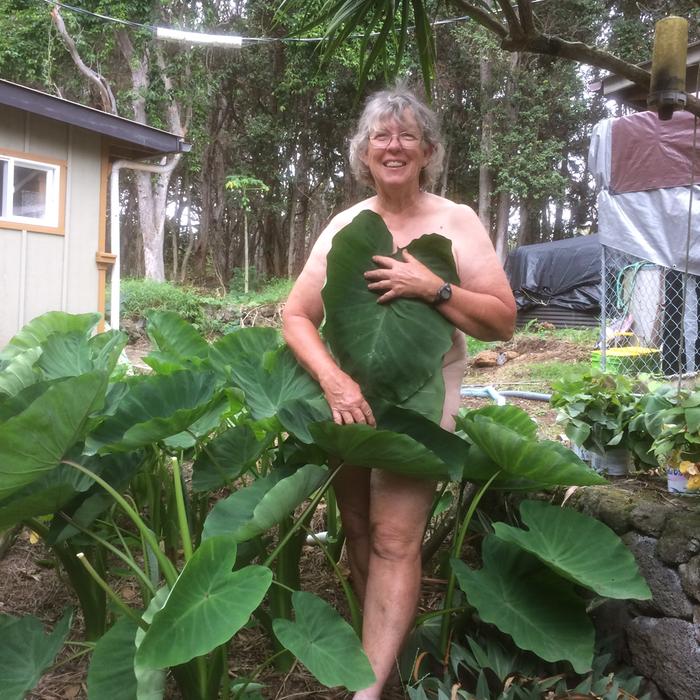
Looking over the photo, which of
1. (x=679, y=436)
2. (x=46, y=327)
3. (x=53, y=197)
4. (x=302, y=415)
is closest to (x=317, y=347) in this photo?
(x=302, y=415)

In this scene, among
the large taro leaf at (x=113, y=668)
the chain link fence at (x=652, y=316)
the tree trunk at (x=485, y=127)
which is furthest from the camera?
the tree trunk at (x=485, y=127)

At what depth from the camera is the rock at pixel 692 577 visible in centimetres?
151

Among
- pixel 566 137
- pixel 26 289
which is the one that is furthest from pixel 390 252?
pixel 566 137

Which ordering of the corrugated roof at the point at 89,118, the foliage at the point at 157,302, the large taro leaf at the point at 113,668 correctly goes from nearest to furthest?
the large taro leaf at the point at 113,668, the corrugated roof at the point at 89,118, the foliage at the point at 157,302

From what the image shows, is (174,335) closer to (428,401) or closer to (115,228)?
(428,401)

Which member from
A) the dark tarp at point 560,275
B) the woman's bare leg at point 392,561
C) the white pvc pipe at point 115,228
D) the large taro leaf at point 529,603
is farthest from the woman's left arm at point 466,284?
the dark tarp at point 560,275

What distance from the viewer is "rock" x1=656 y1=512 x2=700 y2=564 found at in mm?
1542

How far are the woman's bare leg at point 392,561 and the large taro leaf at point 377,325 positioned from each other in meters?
0.22

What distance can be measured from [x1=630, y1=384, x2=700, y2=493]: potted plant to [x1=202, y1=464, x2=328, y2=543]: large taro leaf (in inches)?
33.0

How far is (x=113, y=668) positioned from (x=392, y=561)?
60 cm

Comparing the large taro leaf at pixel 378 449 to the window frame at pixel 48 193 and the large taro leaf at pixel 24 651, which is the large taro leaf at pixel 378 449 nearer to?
the large taro leaf at pixel 24 651

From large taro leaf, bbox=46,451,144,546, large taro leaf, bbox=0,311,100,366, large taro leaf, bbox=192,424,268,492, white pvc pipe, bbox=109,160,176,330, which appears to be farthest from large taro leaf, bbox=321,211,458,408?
white pvc pipe, bbox=109,160,176,330

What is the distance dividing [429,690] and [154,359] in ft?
3.76

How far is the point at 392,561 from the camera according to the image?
4.84ft
